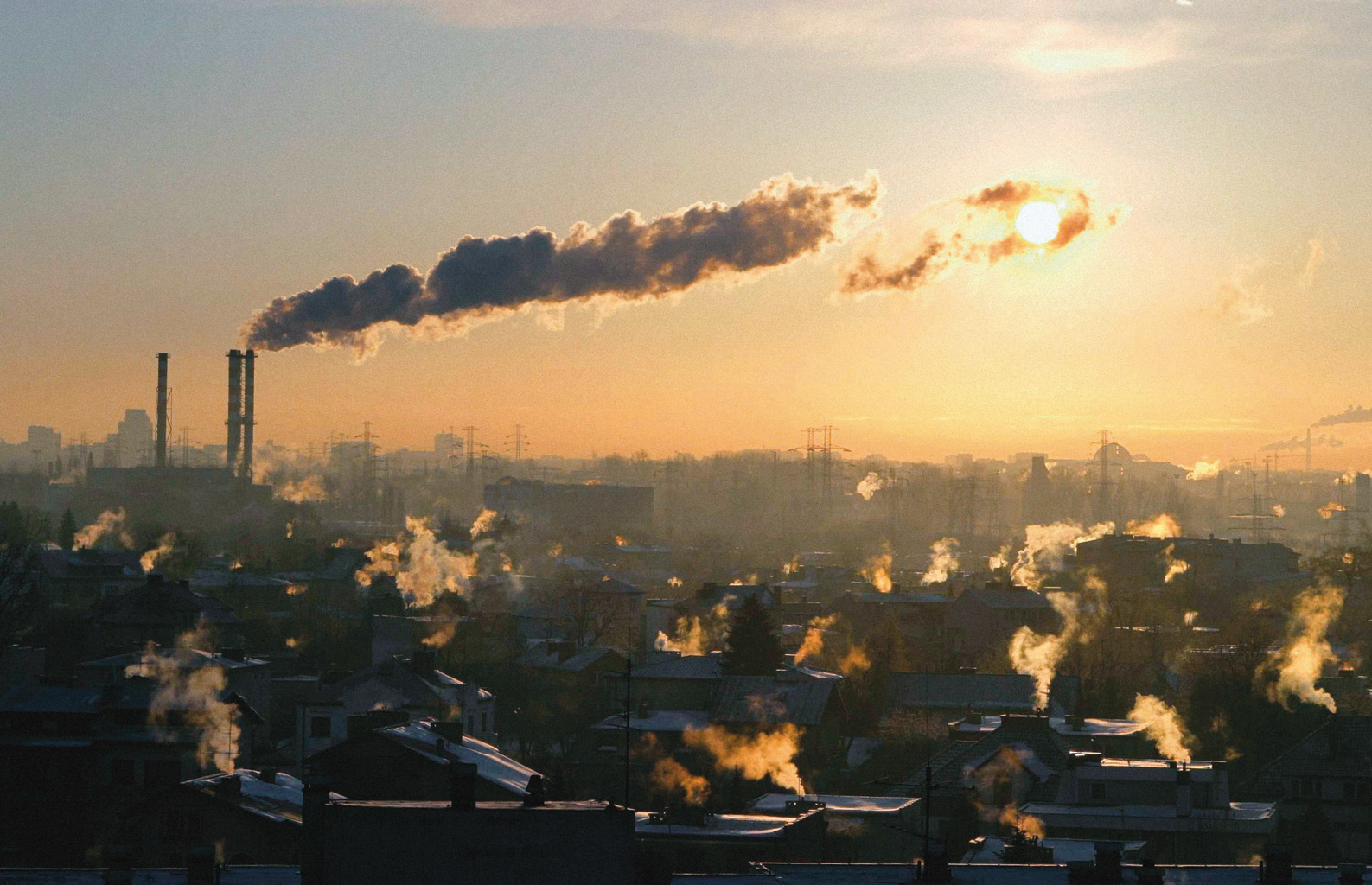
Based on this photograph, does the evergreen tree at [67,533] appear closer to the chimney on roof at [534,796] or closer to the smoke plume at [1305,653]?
the smoke plume at [1305,653]

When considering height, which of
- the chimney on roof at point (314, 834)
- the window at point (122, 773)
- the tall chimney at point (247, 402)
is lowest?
the window at point (122, 773)

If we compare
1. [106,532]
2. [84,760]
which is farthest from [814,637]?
[106,532]

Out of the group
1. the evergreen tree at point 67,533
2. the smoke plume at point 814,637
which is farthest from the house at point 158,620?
the evergreen tree at point 67,533

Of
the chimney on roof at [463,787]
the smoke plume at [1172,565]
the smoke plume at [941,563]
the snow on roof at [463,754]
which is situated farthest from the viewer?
the smoke plume at [941,563]

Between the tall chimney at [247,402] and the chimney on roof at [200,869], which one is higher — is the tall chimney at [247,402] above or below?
above

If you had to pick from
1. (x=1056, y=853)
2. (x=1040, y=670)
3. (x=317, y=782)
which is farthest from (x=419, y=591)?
(x=317, y=782)

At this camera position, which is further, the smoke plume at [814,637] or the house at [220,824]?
the smoke plume at [814,637]
